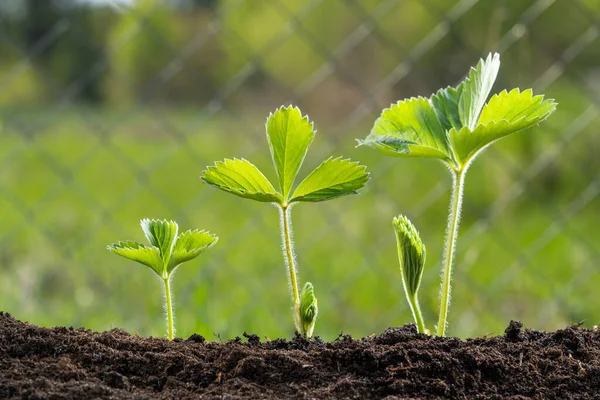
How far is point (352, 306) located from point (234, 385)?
1.98 metres

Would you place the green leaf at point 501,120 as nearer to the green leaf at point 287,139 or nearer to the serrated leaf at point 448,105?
the serrated leaf at point 448,105

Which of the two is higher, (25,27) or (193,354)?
(25,27)

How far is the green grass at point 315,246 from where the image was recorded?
2.35m

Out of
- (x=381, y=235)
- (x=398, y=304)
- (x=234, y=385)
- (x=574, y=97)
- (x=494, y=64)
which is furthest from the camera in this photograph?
(x=574, y=97)

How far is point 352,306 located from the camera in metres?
2.70

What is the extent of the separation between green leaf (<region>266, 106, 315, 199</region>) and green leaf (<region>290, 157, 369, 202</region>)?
0.02 metres

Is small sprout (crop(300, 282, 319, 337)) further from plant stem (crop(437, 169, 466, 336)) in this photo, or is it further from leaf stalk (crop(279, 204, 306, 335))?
plant stem (crop(437, 169, 466, 336))

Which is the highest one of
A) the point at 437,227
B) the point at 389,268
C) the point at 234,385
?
the point at 437,227

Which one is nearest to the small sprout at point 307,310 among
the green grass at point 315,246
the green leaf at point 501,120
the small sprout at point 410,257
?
the small sprout at point 410,257

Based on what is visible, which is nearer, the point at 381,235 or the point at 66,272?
the point at 66,272

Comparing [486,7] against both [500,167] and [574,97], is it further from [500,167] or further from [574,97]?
[574,97]

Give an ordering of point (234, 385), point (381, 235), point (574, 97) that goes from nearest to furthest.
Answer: point (234, 385)
point (381, 235)
point (574, 97)

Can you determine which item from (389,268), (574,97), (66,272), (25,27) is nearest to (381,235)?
(389,268)

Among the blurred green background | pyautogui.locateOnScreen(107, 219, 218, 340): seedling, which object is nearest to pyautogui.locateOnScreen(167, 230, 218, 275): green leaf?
pyautogui.locateOnScreen(107, 219, 218, 340): seedling
